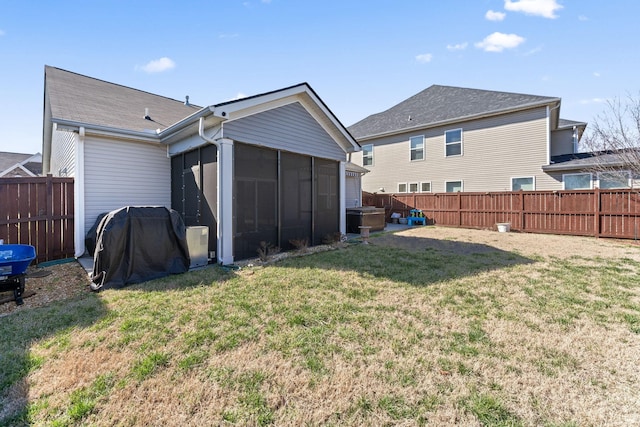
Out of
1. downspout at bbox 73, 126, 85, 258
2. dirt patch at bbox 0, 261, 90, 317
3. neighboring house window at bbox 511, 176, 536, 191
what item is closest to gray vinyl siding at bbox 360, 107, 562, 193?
neighboring house window at bbox 511, 176, 536, 191

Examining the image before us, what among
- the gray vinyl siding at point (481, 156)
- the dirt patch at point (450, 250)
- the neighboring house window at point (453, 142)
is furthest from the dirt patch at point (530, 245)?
the neighboring house window at point (453, 142)

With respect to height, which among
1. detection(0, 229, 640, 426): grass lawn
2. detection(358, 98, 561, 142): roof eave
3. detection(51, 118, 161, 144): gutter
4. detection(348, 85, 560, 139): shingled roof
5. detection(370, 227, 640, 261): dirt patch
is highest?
detection(348, 85, 560, 139): shingled roof

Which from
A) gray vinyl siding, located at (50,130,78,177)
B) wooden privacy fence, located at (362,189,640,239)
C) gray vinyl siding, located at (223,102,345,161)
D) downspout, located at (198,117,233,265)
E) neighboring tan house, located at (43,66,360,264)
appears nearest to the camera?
downspout, located at (198,117,233,265)

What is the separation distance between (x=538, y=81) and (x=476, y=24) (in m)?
7.42

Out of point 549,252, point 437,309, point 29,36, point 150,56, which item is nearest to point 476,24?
point 549,252

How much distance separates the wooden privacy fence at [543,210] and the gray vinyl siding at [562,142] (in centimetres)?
649

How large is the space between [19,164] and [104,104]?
18699 mm

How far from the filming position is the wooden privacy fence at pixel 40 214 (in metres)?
5.76

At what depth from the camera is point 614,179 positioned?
1130 centimetres

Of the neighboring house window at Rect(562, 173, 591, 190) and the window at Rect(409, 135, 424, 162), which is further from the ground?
the window at Rect(409, 135, 424, 162)

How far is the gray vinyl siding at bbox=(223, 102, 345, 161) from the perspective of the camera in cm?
645

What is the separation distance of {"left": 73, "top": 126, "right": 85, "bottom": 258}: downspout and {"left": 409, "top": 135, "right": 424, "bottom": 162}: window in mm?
15180

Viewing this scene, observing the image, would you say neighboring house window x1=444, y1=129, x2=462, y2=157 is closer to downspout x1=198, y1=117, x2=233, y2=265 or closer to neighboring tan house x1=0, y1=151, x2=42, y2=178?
downspout x1=198, y1=117, x2=233, y2=265

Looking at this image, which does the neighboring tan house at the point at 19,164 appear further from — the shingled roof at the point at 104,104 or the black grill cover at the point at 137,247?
the black grill cover at the point at 137,247
